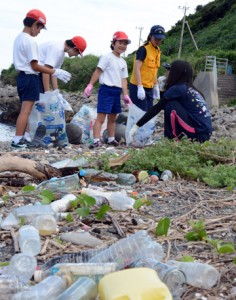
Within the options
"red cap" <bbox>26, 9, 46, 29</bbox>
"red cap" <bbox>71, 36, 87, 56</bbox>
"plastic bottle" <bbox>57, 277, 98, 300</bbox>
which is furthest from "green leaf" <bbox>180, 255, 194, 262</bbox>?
"red cap" <bbox>71, 36, 87, 56</bbox>

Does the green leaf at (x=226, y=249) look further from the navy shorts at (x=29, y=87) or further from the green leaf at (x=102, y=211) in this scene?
the navy shorts at (x=29, y=87)

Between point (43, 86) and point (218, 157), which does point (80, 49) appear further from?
point (218, 157)

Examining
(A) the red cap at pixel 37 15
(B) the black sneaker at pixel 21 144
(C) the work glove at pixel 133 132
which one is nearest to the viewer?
(B) the black sneaker at pixel 21 144

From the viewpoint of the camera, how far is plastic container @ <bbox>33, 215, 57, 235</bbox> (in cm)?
323

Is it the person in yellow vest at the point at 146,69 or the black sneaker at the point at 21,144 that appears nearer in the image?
the black sneaker at the point at 21,144

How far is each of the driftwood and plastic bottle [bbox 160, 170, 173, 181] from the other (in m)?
0.86

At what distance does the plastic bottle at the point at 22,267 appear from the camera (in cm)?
257

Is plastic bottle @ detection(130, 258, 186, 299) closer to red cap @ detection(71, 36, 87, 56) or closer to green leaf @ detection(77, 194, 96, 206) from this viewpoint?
green leaf @ detection(77, 194, 96, 206)

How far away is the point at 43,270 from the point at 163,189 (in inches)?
79.1

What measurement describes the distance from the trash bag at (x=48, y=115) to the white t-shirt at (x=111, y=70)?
0.81m

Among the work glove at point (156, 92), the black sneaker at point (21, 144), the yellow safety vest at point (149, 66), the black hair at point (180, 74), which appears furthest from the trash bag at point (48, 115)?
the work glove at point (156, 92)

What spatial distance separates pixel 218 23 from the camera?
201 ft

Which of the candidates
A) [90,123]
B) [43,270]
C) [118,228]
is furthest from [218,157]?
[90,123]

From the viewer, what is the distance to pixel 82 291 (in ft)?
7.35
